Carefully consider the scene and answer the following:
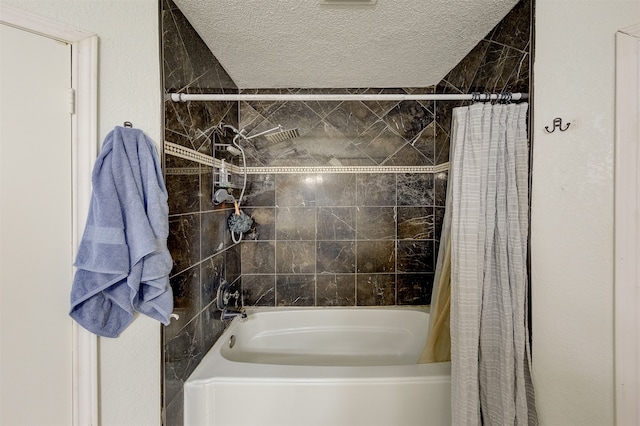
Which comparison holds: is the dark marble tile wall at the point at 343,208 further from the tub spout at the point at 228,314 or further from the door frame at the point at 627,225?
the door frame at the point at 627,225

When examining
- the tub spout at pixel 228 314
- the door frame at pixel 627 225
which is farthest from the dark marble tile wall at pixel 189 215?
the door frame at pixel 627 225

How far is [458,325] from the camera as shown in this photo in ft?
3.22

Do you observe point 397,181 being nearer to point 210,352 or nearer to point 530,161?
point 530,161

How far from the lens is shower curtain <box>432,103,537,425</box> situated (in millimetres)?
937

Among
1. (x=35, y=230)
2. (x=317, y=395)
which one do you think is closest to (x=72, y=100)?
(x=35, y=230)

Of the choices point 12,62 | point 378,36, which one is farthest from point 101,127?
point 378,36

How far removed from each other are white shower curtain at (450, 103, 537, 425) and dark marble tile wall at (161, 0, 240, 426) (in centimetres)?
116

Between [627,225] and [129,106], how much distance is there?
1.80m

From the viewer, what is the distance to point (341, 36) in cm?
126

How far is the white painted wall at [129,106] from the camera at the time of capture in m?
0.87

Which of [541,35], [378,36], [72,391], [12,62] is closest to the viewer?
[12,62]

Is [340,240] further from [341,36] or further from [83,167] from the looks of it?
[83,167]

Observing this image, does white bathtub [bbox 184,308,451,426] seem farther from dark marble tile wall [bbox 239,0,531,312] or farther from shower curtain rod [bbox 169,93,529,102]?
shower curtain rod [bbox 169,93,529,102]

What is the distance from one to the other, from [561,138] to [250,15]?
1398 millimetres
